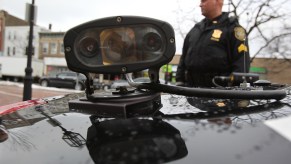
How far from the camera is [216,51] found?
9.16 feet

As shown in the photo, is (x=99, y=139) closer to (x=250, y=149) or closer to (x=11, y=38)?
(x=250, y=149)

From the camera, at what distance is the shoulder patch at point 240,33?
271cm

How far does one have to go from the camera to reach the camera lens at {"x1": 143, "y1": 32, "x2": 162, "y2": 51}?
3.43 feet

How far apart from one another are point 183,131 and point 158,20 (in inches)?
13.9

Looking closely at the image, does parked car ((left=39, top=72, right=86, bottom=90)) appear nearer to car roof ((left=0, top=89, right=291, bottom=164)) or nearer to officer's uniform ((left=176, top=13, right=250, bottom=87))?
officer's uniform ((left=176, top=13, right=250, bottom=87))

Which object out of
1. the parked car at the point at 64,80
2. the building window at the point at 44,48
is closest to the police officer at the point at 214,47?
the parked car at the point at 64,80

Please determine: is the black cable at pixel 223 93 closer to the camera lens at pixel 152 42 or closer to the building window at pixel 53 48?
the camera lens at pixel 152 42

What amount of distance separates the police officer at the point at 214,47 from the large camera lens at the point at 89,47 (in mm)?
1677

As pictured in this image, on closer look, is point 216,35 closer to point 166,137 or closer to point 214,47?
point 214,47

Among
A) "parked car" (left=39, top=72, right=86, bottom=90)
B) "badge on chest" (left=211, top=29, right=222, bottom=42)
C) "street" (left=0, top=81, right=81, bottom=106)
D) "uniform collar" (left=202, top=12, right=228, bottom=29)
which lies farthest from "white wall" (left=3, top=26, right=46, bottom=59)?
"badge on chest" (left=211, top=29, right=222, bottom=42)

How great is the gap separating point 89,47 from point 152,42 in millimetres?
202

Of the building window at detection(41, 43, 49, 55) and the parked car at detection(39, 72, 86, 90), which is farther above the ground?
the building window at detection(41, 43, 49, 55)

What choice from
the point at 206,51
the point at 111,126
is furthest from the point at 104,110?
the point at 206,51

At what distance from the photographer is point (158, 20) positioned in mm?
1015
